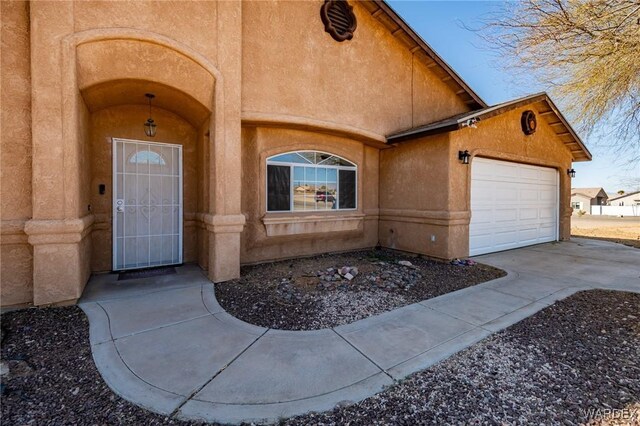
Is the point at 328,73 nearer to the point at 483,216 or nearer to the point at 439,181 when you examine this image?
the point at 439,181

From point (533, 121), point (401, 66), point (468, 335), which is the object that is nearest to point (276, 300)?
point (468, 335)

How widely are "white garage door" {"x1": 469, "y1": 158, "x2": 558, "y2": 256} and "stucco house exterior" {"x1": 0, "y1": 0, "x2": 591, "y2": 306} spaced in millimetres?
69

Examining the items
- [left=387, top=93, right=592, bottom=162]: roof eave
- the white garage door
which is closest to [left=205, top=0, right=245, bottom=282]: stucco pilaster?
[left=387, top=93, right=592, bottom=162]: roof eave

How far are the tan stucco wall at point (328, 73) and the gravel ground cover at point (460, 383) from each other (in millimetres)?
5325

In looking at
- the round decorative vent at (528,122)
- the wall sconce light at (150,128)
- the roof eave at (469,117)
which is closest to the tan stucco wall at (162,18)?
the wall sconce light at (150,128)

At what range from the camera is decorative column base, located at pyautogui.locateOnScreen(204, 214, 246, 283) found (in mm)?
5734

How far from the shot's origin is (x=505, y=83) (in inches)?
254

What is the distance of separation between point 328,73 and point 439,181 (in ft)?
13.6

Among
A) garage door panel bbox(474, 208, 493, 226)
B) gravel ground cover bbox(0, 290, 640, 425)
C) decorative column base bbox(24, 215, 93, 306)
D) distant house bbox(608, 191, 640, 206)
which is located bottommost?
gravel ground cover bbox(0, 290, 640, 425)

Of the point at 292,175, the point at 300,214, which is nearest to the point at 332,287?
the point at 300,214

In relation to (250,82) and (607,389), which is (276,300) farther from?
(250,82)

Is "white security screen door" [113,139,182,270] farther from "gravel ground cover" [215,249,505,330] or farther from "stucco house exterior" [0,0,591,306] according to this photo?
"gravel ground cover" [215,249,505,330]

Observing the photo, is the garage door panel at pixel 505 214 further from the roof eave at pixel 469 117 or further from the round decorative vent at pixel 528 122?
the roof eave at pixel 469 117

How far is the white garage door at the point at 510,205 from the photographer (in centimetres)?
840
